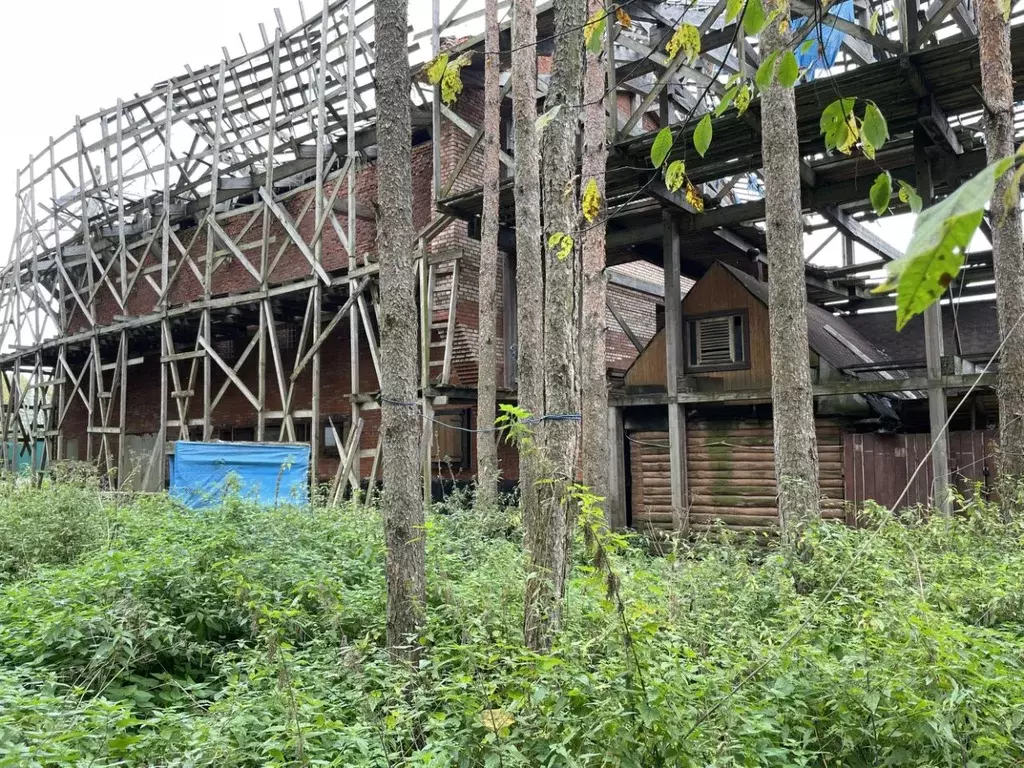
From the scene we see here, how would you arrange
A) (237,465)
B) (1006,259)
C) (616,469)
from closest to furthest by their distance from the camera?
(1006,259)
(616,469)
(237,465)

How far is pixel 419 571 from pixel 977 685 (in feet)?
10.0

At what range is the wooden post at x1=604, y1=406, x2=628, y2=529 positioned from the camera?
43.8 feet

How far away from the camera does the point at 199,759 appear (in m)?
3.50

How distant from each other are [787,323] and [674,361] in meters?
5.34

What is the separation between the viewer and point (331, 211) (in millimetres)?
16453

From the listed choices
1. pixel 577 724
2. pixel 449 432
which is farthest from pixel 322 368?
pixel 577 724

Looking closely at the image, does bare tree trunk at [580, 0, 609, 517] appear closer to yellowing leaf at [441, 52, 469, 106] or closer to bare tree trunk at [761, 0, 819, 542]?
bare tree trunk at [761, 0, 819, 542]

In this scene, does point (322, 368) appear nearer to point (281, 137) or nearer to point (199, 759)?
point (281, 137)

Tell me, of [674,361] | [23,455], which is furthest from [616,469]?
[23,455]

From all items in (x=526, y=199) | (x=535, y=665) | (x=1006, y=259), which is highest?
(x=526, y=199)

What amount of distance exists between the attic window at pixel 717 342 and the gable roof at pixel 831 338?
0.60 m

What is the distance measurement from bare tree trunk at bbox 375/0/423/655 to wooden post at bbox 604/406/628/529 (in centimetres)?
851

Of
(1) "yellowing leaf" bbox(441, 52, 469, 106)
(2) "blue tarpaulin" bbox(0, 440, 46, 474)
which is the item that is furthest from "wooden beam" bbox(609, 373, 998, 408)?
(2) "blue tarpaulin" bbox(0, 440, 46, 474)

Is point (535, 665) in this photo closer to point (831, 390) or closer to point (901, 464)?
point (831, 390)
